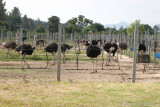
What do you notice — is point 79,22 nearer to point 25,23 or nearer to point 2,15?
point 2,15

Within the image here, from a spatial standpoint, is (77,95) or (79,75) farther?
(79,75)

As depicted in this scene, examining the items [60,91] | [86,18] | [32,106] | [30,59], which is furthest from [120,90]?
[86,18]

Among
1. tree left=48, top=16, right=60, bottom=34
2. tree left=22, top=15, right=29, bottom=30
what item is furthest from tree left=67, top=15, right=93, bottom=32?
tree left=22, top=15, right=29, bottom=30

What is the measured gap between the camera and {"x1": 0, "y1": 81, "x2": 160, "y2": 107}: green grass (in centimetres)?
594

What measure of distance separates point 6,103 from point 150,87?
4.03 meters

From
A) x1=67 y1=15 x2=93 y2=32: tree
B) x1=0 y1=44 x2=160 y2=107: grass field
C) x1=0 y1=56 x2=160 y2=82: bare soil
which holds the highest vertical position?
x1=67 y1=15 x2=93 y2=32: tree

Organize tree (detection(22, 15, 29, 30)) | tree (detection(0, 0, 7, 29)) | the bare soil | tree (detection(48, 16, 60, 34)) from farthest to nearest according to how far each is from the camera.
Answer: tree (detection(22, 15, 29, 30)) < tree (detection(48, 16, 60, 34)) < tree (detection(0, 0, 7, 29)) < the bare soil

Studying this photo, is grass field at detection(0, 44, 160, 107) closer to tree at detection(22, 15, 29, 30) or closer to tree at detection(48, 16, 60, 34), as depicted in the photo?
tree at detection(48, 16, 60, 34)

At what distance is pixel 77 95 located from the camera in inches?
266

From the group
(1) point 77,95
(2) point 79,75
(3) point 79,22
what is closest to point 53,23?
(3) point 79,22

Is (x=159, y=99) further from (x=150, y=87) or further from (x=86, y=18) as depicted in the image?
(x=86, y=18)

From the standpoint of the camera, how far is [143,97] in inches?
260

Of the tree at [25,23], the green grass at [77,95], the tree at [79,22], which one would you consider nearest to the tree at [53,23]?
the tree at [79,22]

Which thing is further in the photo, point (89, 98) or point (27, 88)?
point (27, 88)
